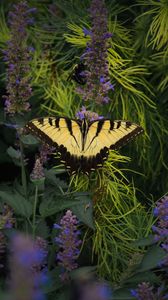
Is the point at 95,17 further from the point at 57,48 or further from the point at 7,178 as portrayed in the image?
the point at 7,178

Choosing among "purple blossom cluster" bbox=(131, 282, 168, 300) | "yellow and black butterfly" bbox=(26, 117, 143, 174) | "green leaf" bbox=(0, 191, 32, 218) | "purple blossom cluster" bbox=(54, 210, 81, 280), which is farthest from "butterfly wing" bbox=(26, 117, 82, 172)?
"purple blossom cluster" bbox=(131, 282, 168, 300)

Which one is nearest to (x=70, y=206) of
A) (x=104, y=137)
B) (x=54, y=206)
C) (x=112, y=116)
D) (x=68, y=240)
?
(x=54, y=206)

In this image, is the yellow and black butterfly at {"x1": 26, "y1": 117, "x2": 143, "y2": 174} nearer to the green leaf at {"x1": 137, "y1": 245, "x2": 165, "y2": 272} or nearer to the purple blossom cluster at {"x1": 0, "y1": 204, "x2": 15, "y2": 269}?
the purple blossom cluster at {"x1": 0, "y1": 204, "x2": 15, "y2": 269}

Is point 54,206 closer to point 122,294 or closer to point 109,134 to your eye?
point 122,294

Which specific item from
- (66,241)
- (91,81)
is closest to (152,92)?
(91,81)

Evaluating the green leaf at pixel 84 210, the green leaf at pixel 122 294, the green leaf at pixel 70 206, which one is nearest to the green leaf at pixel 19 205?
the green leaf at pixel 70 206

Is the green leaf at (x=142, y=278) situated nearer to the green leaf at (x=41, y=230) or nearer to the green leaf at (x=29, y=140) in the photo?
the green leaf at (x=41, y=230)

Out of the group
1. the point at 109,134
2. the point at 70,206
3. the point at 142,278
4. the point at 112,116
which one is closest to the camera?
the point at 142,278
